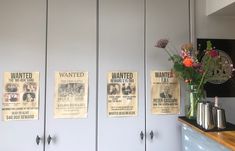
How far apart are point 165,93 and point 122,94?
39 cm

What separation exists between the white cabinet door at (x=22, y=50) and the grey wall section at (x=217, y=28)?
1406 millimetres

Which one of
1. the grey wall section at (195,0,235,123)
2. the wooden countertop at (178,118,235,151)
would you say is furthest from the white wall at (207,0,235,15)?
the wooden countertop at (178,118,235,151)

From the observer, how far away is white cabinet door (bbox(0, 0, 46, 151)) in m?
1.75

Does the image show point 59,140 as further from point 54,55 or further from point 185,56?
point 185,56


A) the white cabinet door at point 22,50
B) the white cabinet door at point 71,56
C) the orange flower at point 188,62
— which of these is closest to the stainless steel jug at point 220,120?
the orange flower at point 188,62

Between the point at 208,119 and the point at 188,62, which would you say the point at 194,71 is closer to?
the point at 188,62

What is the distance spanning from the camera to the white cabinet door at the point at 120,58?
6.08 ft

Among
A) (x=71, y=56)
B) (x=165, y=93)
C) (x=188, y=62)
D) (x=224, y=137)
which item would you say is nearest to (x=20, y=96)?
(x=71, y=56)

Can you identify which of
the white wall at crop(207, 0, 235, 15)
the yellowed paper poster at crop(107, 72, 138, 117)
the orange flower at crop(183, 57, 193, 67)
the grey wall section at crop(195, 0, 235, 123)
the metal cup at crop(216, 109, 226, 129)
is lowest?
the metal cup at crop(216, 109, 226, 129)

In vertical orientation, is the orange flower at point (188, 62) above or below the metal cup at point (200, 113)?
above

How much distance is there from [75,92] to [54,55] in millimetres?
364

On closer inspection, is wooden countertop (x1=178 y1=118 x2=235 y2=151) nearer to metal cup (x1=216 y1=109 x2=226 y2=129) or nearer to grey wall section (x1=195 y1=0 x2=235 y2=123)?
metal cup (x1=216 y1=109 x2=226 y2=129)

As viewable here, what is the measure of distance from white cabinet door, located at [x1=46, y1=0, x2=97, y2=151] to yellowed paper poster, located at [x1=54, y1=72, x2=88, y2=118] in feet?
0.12

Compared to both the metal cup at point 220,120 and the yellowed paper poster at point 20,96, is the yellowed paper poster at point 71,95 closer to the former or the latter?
the yellowed paper poster at point 20,96
